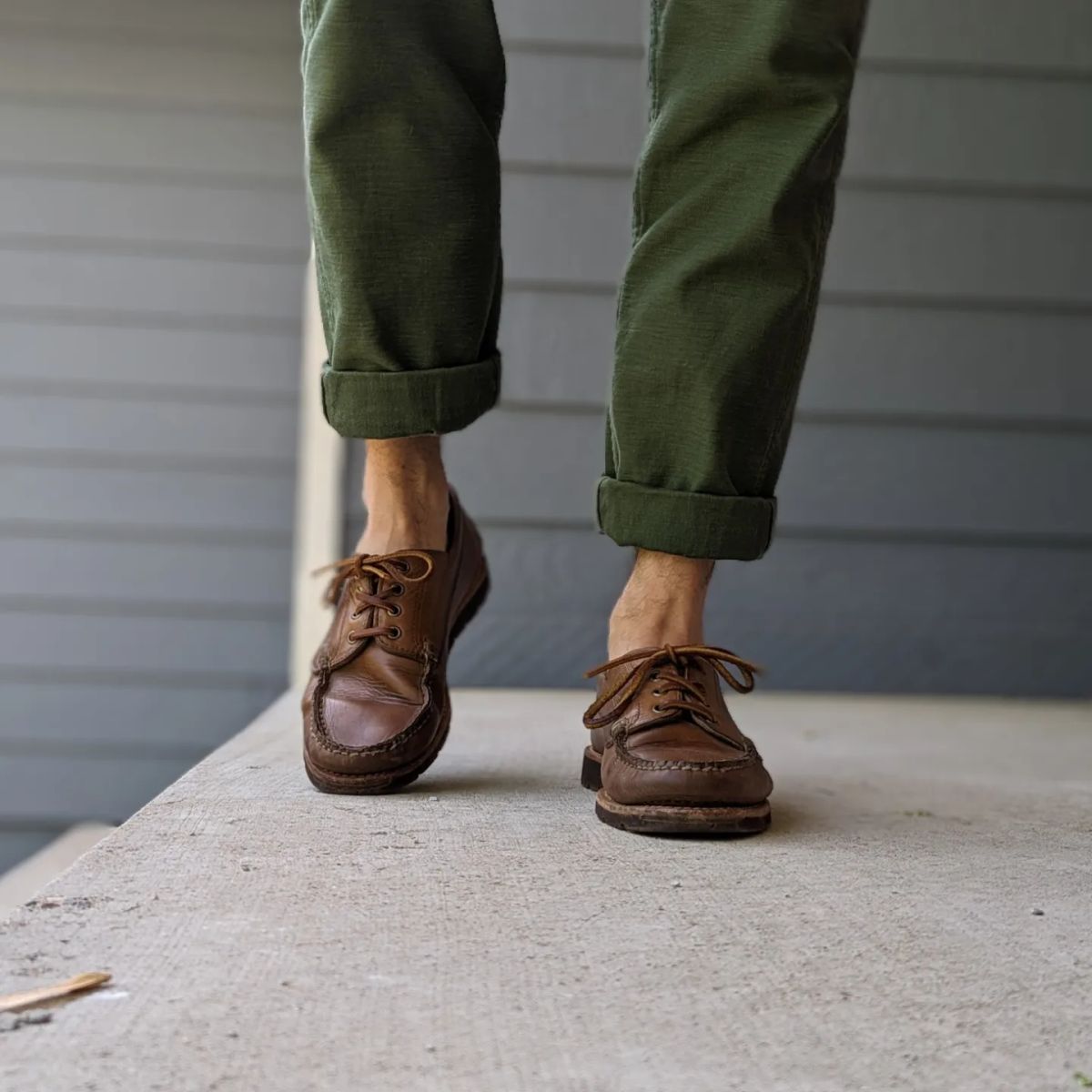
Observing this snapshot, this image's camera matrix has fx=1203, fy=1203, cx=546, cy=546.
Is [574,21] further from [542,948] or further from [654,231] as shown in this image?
[542,948]

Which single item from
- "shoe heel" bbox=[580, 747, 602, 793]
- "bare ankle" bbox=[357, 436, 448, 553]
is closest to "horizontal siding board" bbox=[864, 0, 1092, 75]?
"bare ankle" bbox=[357, 436, 448, 553]

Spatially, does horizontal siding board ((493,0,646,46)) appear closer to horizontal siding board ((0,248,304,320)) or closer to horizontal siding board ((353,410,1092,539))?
horizontal siding board ((353,410,1092,539))

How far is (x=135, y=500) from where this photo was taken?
9.72ft

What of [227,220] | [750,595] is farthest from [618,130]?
[227,220]

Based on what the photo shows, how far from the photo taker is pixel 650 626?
3.07ft

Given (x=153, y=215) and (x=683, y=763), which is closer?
(x=683, y=763)

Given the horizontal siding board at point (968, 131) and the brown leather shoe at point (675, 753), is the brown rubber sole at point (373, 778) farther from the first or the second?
the horizontal siding board at point (968, 131)

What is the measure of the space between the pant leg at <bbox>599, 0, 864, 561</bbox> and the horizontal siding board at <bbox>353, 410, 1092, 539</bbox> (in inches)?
40.8

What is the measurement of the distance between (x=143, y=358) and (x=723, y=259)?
2.40 meters

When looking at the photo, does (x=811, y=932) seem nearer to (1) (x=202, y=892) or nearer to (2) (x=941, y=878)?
(2) (x=941, y=878)

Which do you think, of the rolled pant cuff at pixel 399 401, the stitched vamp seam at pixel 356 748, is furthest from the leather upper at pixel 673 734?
the rolled pant cuff at pixel 399 401

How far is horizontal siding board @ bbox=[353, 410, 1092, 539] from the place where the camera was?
1.96 m

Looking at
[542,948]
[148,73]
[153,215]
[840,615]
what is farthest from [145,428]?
[542,948]

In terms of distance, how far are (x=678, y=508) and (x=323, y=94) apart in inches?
16.0
